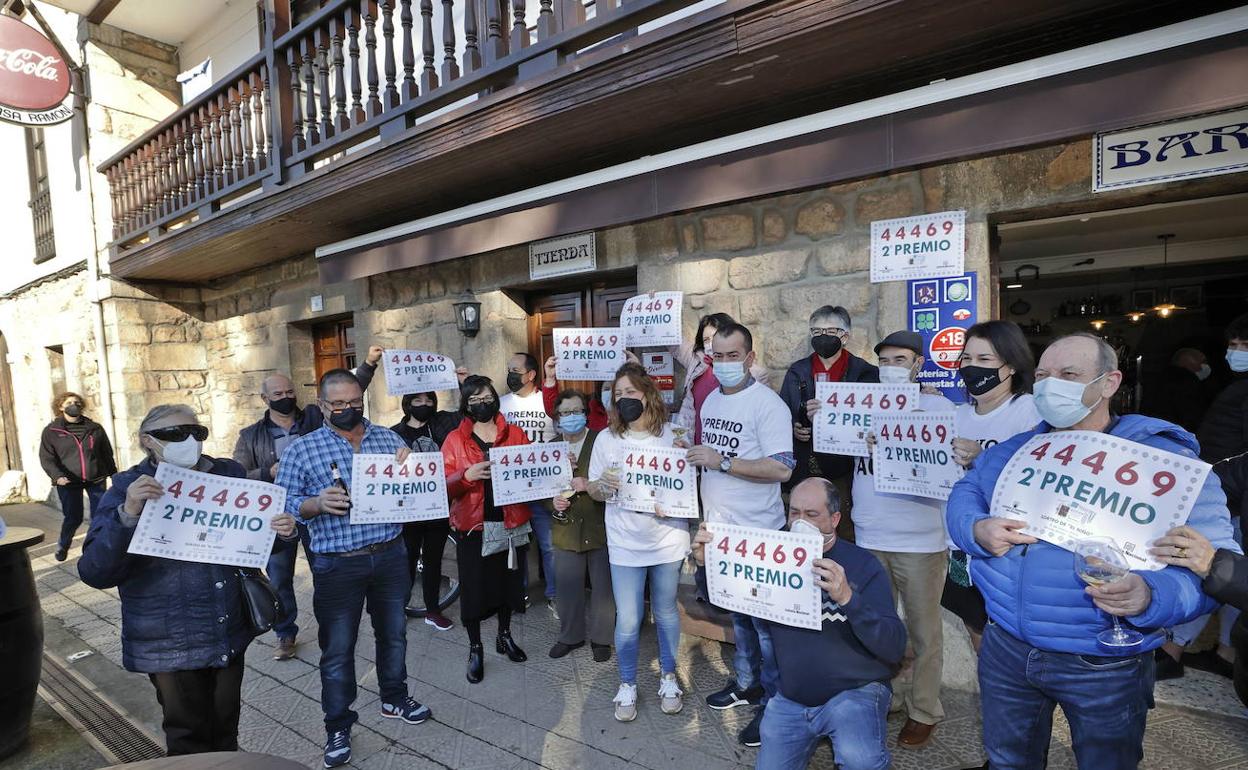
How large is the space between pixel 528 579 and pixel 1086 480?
4.25 m

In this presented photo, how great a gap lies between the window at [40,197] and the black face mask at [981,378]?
13.2 m

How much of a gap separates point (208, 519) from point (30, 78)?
836 cm

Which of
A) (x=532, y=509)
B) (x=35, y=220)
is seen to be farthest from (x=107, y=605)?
(x=35, y=220)

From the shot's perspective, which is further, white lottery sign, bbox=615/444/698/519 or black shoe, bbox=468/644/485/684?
black shoe, bbox=468/644/485/684

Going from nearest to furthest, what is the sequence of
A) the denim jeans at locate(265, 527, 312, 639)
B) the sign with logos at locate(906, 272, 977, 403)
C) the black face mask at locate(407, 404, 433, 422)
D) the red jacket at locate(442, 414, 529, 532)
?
the sign with logos at locate(906, 272, 977, 403) < the red jacket at locate(442, 414, 529, 532) < the denim jeans at locate(265, 527, 312, 639) < the black face mask at locate(407, 404, 433, 422)

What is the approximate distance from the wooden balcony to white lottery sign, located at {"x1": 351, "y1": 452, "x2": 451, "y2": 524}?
228 centimetres

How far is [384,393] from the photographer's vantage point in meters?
6.52

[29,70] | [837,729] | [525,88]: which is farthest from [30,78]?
[837,729]

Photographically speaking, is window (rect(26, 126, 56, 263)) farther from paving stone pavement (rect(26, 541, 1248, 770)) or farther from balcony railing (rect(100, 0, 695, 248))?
paving stone pavement (rect(26, 541, 1248, 770))

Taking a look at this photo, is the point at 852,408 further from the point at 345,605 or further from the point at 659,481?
the point at 345,605

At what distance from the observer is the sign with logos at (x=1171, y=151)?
104 inches

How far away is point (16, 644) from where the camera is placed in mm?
3217

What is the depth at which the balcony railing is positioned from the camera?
3.77 metres

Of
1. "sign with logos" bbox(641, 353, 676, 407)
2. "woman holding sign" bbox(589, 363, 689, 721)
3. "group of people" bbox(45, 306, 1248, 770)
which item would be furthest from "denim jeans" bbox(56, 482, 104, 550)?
"woman holding sign" bbox(589, 363, 689, 721)
